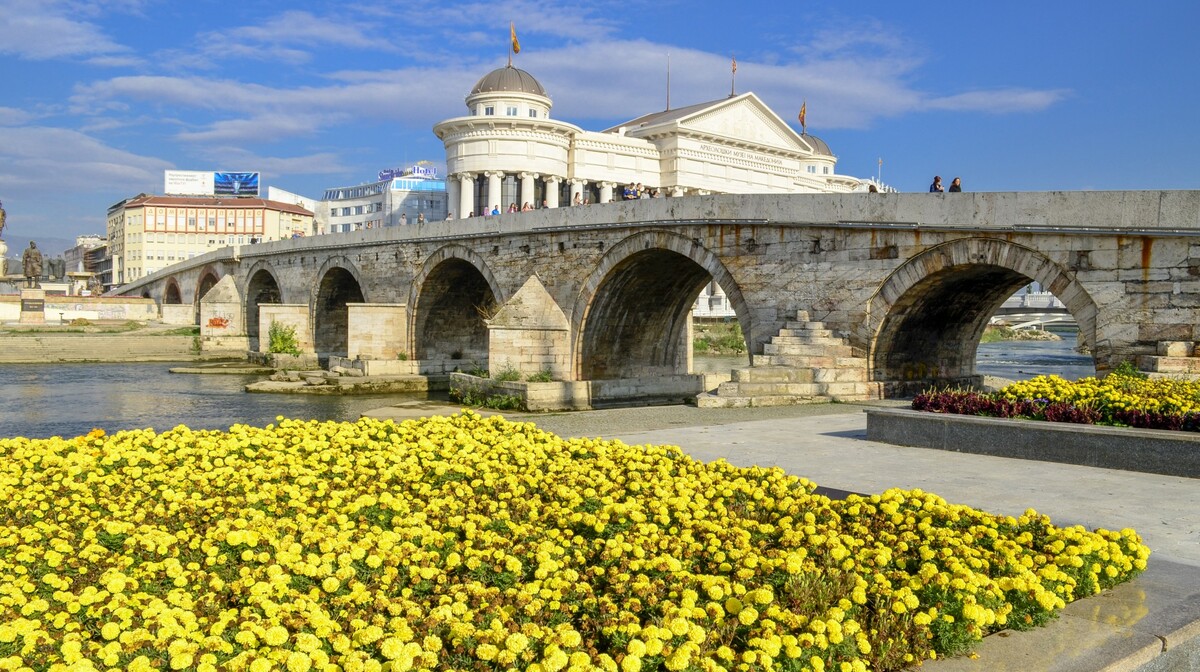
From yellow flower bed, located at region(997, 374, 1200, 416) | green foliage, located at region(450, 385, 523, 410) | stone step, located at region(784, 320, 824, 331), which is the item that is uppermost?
stone step, located at region(784, 320, 824, 331)

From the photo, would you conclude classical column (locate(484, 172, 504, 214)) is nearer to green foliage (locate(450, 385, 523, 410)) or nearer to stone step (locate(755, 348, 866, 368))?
green foliage (locate(450, 385, 523, 410))

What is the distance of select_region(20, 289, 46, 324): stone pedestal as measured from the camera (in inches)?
1726

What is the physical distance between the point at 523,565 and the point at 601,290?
1534 cm

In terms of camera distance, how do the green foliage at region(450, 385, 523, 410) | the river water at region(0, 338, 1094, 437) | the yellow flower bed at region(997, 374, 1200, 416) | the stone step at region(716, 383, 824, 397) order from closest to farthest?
the yellow flower bed at region(997, 374, 1200, 416) → the stone step at region(716, 383, 824, 397) → the river water at region(0, 338, 1094, 437) → the green foliage at region(450, 385, 523, 410)

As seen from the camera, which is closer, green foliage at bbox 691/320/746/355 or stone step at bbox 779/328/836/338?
stone step at bbox 779/328/836/338

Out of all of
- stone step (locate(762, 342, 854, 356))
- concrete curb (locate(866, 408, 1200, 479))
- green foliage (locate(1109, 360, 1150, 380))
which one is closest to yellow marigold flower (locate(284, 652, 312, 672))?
concrete curb (locate(866, 408, 1200, 479))

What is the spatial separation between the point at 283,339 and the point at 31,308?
21.5 metres

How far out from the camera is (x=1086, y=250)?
1157 cm

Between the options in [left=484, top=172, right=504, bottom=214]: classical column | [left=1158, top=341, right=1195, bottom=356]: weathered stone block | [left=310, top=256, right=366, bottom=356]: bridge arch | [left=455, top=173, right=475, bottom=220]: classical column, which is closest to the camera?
[left=1158, top=341, right=1195, bottom=356]: weathered stone block

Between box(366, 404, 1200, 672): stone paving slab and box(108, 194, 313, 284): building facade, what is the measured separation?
84.2 m

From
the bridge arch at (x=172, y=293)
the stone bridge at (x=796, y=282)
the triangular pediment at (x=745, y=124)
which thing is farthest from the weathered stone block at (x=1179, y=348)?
the bridge arch at (x=172, y=293)

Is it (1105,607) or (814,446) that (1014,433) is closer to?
(814,446)

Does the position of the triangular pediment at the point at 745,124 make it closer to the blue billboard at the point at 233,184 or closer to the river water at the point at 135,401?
the river water at the point at 135,401

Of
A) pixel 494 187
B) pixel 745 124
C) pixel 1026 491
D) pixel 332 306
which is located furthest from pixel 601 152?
pixel 1026 491
